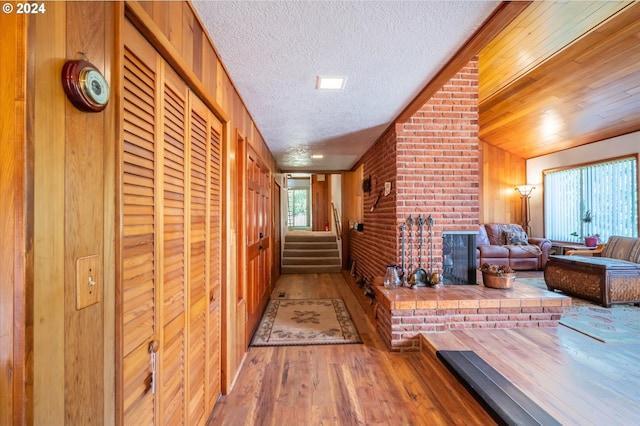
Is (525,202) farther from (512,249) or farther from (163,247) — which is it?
(163,247)

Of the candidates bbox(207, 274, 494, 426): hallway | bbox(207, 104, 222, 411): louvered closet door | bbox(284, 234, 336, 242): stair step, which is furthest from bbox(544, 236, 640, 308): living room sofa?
bbox(207, 104, 222, 411): louvered closet door

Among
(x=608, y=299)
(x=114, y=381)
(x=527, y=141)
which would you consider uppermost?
(x=527, y=141)

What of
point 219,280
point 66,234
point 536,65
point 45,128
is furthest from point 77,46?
point 536,65

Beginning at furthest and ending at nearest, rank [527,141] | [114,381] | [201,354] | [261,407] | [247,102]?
[527,141], [247,102], [261,407], [201,354], [114,381]

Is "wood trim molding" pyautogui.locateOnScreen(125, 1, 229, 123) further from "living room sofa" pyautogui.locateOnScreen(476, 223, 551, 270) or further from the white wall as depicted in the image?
the white wall

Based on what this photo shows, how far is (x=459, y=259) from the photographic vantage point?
124 inches

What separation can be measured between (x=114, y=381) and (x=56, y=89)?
31.1 inches

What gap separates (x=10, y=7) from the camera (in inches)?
20.8

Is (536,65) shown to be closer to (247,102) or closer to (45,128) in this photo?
(247,102)

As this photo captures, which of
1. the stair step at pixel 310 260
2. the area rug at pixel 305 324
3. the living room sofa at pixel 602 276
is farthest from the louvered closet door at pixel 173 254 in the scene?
the stair step at pixel 310 260

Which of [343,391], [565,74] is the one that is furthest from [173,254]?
[565,74]

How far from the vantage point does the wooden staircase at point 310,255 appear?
6.21m

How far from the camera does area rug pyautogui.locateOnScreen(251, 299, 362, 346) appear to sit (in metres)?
2.78

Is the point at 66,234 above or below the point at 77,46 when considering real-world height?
below
